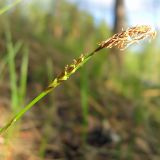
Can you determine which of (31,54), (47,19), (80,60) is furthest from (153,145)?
(47,19)

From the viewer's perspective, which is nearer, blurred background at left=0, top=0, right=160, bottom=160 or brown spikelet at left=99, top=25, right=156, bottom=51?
brown spikelet at left=99, top=25, right=156, bottom=51

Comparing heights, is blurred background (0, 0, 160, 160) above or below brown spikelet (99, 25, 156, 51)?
above

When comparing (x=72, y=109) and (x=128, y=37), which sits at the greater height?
(x=72, y=109)

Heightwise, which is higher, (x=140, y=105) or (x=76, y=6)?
(x=76, y=6)

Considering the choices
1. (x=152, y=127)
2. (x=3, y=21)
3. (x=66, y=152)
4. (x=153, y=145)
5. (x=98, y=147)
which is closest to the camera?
(x=66, y=152)

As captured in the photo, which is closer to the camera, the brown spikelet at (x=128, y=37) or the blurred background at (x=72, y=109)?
the brown spikelet at (x=128, y=37)

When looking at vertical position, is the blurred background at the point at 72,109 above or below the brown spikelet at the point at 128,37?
above

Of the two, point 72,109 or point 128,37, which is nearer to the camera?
point 128,37

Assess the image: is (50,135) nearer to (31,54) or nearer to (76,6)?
(31,54)
